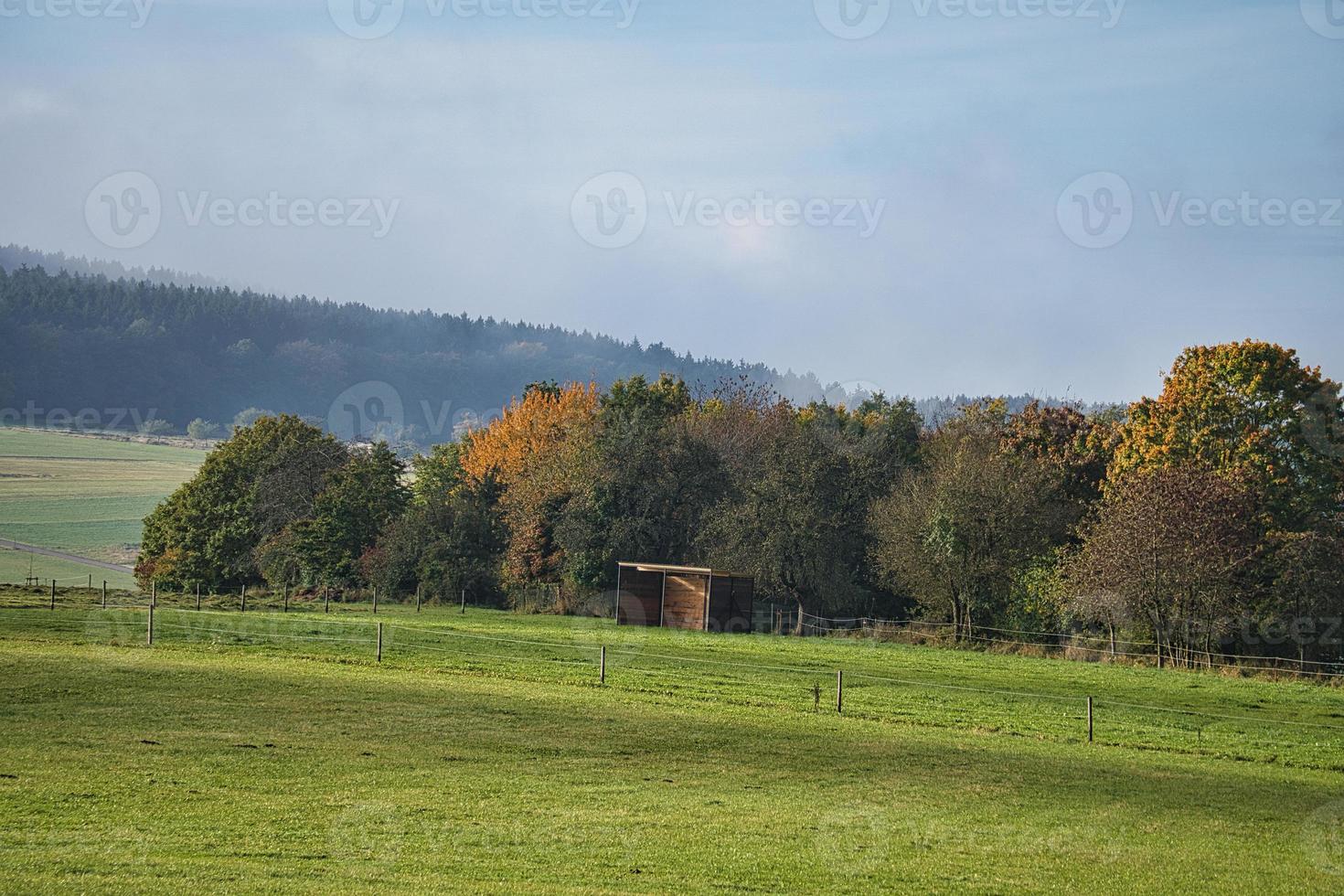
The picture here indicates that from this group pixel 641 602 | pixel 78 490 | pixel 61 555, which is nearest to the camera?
pixel 641 602

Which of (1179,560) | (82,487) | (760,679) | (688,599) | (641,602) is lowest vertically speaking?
(760,679)

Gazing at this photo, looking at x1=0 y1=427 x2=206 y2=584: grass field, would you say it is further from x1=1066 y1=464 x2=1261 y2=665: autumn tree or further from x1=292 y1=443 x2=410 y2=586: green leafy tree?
x1=1066 y1=464 x2=1261 y2=665: autumn tree

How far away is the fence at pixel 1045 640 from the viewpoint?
46344 millimetres

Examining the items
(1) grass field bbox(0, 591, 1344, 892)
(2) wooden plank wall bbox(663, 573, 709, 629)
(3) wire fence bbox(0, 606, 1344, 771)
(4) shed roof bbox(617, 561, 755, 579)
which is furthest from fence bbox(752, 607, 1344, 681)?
(3) wire fence bbox(0, 606, 1344, 771)

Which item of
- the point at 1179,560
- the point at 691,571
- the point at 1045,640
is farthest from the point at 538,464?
the point at 1179,560

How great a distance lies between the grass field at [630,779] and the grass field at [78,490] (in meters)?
78.4

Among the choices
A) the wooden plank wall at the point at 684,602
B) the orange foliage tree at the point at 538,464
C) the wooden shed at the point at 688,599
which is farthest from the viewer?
the orange foliage tree at the point at 538,464

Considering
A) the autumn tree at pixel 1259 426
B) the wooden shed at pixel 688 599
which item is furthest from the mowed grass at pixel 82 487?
the autumn tree at pixel 1259 426

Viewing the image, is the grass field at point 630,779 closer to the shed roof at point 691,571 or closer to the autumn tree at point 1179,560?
the autumn tree at point 1179,560

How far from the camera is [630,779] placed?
66.2 feet

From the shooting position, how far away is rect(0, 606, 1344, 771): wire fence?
2927cm

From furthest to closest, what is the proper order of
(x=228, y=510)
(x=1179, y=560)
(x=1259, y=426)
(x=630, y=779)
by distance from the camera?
(x=228, y=510), (x=1259, y=426), (x=1179, y=560), (x=630, y=779)

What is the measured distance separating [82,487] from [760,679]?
12321cm

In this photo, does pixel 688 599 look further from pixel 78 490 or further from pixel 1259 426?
pixel 78 490
